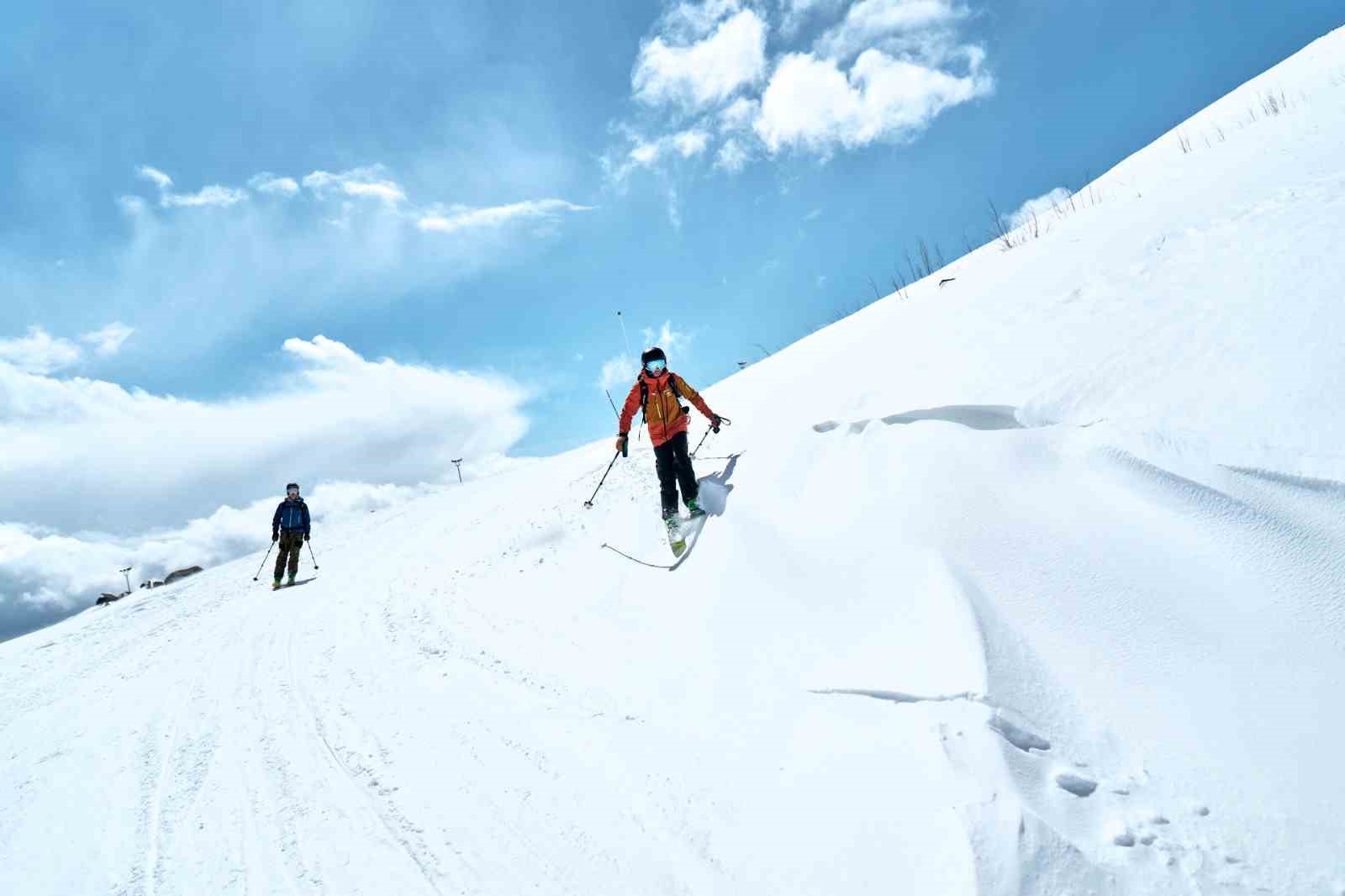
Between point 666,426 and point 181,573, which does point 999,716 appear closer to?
point 666,426

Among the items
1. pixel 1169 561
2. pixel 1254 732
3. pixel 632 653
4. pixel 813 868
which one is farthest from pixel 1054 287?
pixel 813 868

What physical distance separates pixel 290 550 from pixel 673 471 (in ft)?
30.9

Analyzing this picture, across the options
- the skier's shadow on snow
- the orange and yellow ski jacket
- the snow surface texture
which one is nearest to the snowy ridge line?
the snow surface texture

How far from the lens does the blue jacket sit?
12.3 metres

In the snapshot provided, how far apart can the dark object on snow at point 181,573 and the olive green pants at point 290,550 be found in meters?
5.76

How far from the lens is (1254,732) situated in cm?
265

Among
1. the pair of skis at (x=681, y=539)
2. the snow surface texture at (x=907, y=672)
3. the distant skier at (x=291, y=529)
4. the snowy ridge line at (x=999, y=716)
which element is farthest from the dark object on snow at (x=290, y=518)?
the snowy ridge line at (x=999, y=716)

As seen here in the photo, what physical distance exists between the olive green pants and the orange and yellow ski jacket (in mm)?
8859

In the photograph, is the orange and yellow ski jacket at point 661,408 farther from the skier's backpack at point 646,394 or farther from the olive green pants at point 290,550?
the olive green pants at point 290,550

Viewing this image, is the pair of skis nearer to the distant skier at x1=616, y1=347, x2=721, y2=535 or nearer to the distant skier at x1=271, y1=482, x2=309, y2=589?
the distant skier at x1=616, y1=347, x2=721, y2=535

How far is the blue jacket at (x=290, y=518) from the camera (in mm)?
12281

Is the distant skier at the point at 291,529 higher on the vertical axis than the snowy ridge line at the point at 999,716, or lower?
higher

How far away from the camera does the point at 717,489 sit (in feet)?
21.7

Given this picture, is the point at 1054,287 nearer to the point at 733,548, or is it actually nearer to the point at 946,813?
the point at 733,548
